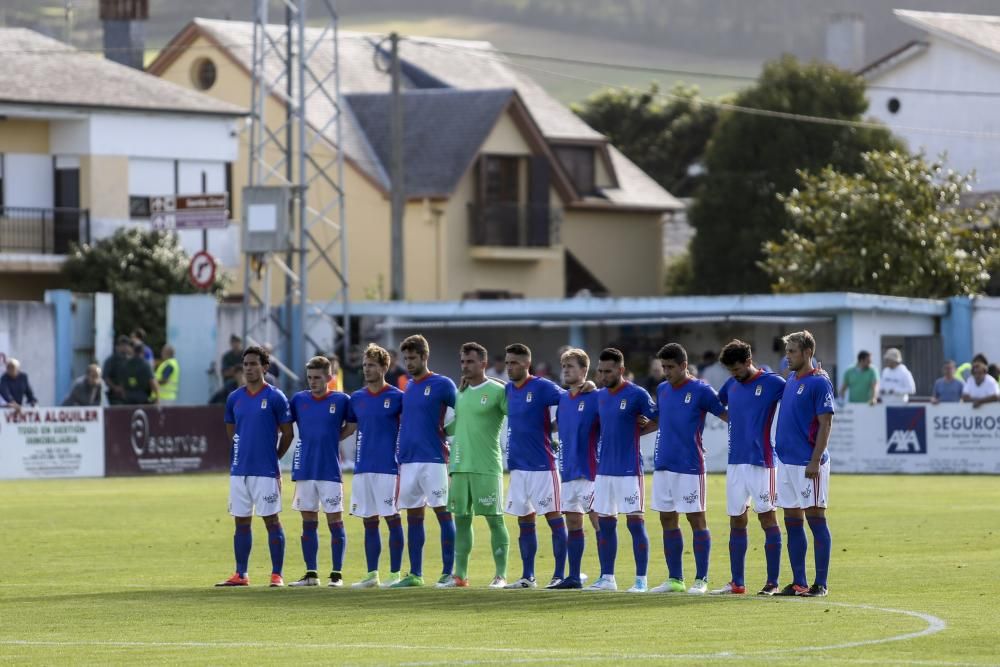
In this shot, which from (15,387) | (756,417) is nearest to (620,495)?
(756,417)

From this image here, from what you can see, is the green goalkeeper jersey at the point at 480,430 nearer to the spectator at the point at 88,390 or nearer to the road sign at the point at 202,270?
the spectator at the point at 88,390

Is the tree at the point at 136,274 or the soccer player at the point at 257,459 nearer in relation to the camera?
the soccer player at the point at 257,459

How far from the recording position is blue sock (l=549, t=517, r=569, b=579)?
17391 mm

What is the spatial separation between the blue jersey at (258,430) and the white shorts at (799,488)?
4439mm

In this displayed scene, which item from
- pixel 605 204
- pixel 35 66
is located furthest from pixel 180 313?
pixel 605 204

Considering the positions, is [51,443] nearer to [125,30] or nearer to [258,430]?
[258,430]

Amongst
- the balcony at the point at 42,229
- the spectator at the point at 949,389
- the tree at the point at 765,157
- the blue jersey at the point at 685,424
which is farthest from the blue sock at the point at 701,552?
the tree at the point at 765,157

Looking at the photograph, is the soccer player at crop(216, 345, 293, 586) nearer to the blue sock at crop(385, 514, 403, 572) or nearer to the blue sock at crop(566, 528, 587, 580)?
the blue sock at crop(385, 514, 403, 572)

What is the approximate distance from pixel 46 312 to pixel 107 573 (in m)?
22.9

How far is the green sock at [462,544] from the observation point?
17625mm

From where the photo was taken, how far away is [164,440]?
36.7 metres

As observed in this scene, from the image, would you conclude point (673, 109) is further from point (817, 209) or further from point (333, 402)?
point (333, 402)

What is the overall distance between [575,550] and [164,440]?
20394 mm

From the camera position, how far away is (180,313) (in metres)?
43.3
